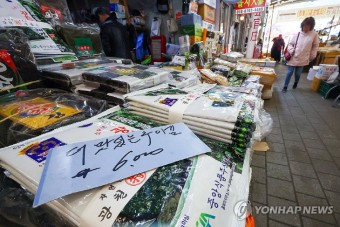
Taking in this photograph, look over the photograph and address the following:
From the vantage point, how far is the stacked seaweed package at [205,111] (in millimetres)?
602

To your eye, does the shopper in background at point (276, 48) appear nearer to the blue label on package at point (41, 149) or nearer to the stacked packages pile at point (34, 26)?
the stacked packages pile at point (34, 26)

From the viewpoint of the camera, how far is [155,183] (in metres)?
0.42

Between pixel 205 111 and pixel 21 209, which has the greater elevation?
pixel 205 111

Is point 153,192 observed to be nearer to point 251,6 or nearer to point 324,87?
point 251,6

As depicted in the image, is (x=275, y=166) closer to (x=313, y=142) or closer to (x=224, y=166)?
(x=313, y=142)

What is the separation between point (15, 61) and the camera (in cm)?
86

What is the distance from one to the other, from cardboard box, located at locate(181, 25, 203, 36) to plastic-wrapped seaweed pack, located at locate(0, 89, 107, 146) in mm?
1946

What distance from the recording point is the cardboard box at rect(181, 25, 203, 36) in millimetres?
2338

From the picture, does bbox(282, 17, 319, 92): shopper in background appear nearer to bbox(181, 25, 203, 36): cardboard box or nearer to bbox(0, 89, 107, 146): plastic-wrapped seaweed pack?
bbox(181, 25, 203, 36): cardboard box

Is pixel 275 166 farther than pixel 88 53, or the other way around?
pixel 275 166

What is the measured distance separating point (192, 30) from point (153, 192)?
2.37 m

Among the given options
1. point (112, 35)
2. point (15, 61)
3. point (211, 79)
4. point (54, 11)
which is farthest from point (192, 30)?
point (15, 61)

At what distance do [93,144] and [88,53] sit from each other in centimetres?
132

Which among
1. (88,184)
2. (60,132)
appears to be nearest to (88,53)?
(60,132)
